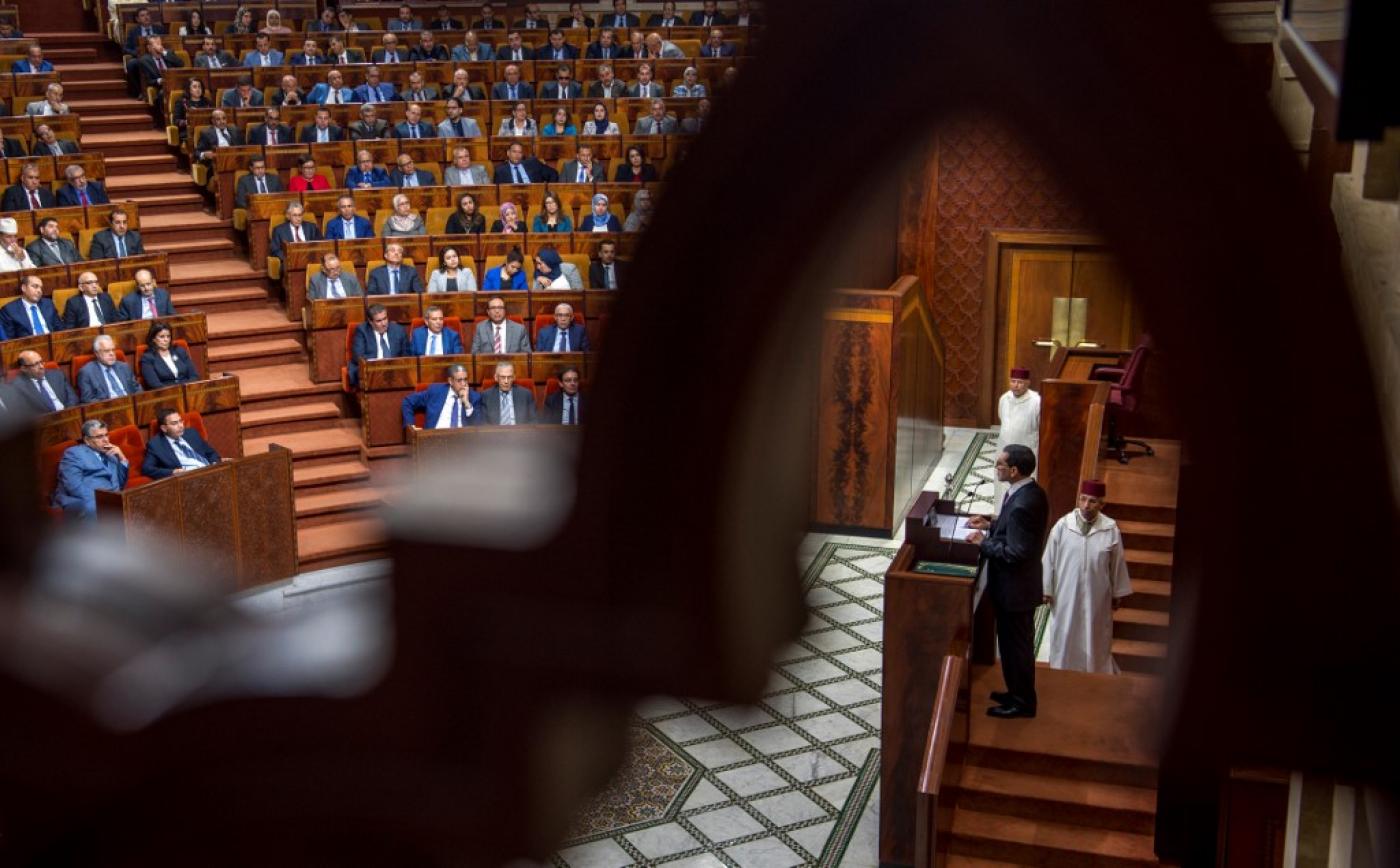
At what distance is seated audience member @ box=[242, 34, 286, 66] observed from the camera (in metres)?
11.8

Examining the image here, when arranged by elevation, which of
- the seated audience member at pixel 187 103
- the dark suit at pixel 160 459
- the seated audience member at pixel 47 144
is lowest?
the dark suit at pixel 160 459

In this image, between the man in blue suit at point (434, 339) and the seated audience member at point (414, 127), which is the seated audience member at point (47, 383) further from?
the seated audience member at point (414, 127)

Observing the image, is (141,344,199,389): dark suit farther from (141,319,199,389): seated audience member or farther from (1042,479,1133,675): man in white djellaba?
(1042,479,1133,675): man in white djellaba

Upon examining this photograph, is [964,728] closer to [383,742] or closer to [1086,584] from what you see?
[1086,584]

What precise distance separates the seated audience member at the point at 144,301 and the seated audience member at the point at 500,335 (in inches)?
69.8

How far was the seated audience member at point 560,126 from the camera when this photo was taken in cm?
1085

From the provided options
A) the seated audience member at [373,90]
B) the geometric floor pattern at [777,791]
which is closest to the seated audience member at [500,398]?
the geometric floor pattern at [777,791]

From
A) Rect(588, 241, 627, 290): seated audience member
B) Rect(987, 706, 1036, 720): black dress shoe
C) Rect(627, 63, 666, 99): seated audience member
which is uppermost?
Rect(627, 63, 666, 99): seated audience member

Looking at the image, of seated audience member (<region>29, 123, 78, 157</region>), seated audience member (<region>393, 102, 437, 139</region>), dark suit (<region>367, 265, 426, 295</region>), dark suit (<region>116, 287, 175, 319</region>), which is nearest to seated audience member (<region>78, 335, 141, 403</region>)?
dark suit (<region>116, 287, 175, 319</region>)

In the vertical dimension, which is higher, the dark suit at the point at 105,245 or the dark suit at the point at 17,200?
the dark suit at the point at 17,200

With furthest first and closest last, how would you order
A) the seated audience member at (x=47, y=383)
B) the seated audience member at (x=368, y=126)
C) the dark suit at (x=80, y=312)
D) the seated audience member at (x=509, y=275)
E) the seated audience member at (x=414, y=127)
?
the seated audience member at (x=414, y=127)
the seated audience member at (x=368, y=126)
the seated audience member at (x=509, y=275)
the dark suit at (x=80, y=312)
the seated audience member at (x=47, y=383)

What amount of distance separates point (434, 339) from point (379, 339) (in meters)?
0.36

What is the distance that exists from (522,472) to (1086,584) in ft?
21.4

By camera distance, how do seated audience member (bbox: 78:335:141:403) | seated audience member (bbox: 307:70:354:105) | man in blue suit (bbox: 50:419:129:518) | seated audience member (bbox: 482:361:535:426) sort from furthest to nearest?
seated audience member (bbox: 307:70:354:105) → seated audience member (bbox: 78:335:141:403) → seated audience member (bbox: 482:361:535:426) → man in blue suit (bbox: 50:419:129:518)
